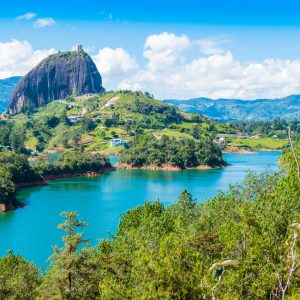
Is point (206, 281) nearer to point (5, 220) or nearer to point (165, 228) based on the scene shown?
point (165, 228)

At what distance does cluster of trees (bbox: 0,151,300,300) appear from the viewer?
17.4 metres

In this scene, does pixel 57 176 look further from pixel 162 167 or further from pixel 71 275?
pixel 71 275

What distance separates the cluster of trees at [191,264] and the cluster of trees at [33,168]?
47579 millimetres

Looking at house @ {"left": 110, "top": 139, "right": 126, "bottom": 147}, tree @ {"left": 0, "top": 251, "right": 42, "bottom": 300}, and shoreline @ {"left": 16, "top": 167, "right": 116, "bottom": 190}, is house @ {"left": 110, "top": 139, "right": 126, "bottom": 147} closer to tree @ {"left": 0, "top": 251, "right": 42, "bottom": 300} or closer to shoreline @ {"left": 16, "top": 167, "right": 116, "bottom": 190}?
shoreline @ {"left": 16, "top": 167, "right": 116, "bottom": 190}

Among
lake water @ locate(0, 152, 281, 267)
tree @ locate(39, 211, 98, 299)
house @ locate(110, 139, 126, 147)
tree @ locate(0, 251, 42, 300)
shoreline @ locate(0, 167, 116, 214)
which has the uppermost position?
house @ locate(110, 139, 126, 147)

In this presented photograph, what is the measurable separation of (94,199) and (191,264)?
67.5 m

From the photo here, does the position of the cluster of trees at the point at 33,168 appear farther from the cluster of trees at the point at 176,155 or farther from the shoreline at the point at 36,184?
the cluster of trees at the point at 176,155

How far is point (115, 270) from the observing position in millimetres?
26219

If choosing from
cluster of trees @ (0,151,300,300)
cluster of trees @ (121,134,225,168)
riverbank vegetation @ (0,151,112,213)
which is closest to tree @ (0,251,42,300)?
cluster of trees @ (0,151,300,300)

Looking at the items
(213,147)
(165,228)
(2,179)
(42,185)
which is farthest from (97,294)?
(213,147)

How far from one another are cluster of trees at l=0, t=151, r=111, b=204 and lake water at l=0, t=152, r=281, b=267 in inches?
134

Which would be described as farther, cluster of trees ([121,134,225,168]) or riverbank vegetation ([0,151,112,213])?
cluster of trees ([121,134,225,168])

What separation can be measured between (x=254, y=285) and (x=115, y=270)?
407 inches

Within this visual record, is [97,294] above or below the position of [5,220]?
above
